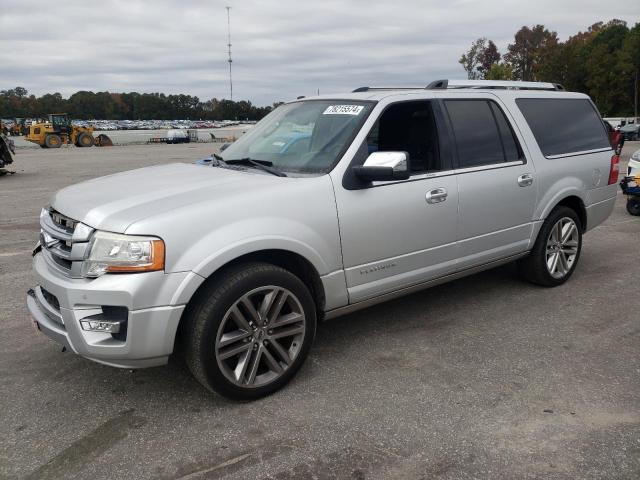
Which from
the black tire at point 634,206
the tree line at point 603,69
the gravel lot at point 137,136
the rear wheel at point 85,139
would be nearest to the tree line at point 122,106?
the gravel lot at point 137,136

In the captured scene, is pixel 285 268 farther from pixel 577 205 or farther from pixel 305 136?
pixel 577 205

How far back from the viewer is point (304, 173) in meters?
3.60

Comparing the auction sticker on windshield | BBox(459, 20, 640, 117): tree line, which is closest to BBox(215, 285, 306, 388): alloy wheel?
the auction sticker on windshield

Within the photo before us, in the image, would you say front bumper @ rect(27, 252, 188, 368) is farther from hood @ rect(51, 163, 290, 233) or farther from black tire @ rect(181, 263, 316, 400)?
hood @ rect(51, 163, 290, 233)

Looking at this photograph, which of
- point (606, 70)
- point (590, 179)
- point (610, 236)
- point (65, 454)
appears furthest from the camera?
point (606, 70)

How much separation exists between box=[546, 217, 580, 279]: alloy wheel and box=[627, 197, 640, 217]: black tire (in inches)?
175

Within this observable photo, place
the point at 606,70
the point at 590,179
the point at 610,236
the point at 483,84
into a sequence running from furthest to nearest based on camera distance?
1. the point at 606,70
2. the point at 610,236
3. the point at 590,179
4. the point at 483,84

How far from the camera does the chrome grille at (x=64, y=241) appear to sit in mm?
2885

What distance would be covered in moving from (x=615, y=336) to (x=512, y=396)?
136 cm

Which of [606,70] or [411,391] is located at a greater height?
[606,70]

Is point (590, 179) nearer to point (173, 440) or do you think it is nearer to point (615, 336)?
point (615, 336)

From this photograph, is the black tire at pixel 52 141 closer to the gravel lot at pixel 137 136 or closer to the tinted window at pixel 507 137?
the gravel lot at pixel 137 136

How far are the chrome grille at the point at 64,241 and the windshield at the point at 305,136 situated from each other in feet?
4.41

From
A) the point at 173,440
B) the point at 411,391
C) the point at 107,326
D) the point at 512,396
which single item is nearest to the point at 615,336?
the point at 512,396
